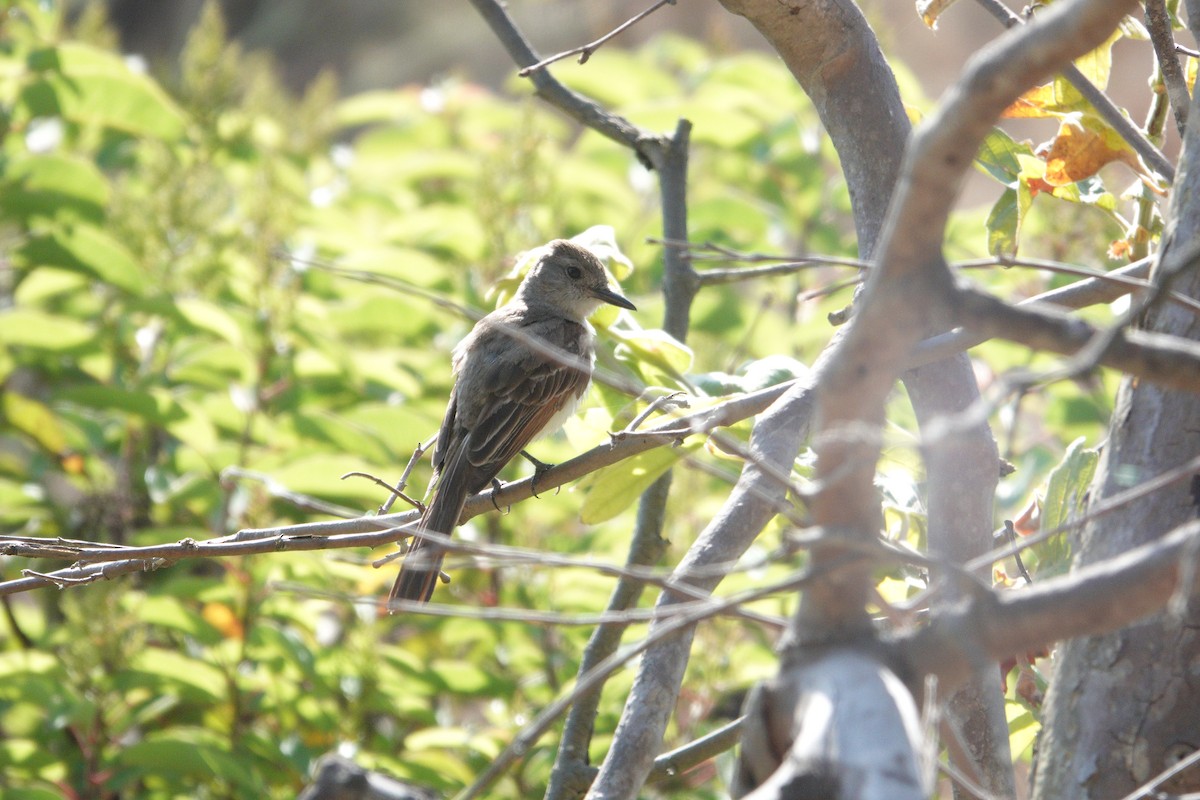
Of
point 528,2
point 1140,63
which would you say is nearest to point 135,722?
point 1140,63

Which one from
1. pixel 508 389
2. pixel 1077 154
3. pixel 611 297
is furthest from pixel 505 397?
pixel 1077 154

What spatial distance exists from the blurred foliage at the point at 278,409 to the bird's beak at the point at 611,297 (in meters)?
0.31

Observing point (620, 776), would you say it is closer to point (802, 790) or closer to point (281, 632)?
point (802, 790)

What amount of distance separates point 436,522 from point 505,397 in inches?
32.3

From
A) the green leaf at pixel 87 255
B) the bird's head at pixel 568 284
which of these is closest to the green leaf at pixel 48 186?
the green leaf at pixel 87 255

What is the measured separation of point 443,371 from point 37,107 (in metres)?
2.12

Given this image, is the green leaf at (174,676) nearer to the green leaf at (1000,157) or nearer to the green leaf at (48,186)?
the green leaf at (48,186)

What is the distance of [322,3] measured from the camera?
20203mm

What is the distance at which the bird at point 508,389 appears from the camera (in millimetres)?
4113

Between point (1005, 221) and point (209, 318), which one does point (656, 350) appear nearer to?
point (1005, 221)

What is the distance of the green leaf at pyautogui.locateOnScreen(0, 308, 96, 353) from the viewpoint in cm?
472

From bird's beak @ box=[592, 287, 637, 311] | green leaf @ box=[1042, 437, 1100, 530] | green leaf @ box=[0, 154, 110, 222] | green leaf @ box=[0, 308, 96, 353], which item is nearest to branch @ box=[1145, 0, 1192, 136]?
green leaf @ box=[1042, 437, 1100, 530]

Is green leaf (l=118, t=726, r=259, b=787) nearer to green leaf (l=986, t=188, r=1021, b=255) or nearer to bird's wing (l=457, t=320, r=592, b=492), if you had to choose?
bird's wing (l=457, t=320, r=592, b=492)

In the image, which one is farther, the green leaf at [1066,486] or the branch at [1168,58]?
the branch at [1168,58]
